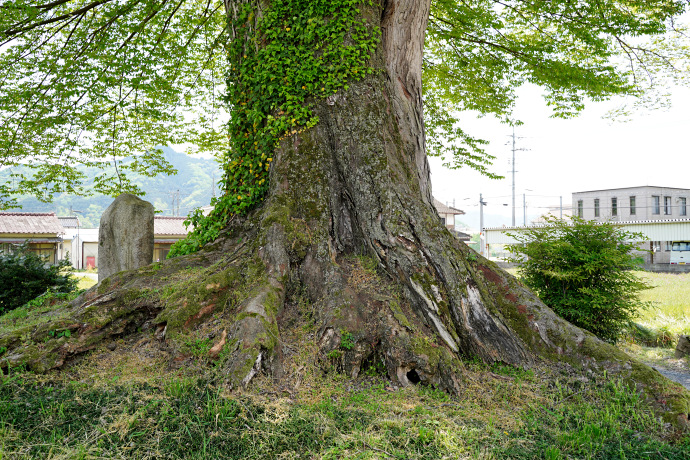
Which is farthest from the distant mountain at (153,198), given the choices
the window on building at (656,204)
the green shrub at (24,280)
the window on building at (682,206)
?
the green shrub at (24,280)

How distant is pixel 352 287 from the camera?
4.24 m

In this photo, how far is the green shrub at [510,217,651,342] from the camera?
6.49 m

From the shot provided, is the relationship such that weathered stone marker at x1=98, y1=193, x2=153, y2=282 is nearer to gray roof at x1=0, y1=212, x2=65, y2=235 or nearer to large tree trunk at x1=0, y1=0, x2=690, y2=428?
large tree trunk at x1=0, y1=0, x2=690, y2=428

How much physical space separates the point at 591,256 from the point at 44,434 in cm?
707

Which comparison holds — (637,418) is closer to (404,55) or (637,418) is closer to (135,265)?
(404,55)

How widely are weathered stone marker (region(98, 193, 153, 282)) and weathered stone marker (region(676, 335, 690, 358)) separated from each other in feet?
30.6

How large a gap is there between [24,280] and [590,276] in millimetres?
10639

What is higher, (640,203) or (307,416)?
(640,203)

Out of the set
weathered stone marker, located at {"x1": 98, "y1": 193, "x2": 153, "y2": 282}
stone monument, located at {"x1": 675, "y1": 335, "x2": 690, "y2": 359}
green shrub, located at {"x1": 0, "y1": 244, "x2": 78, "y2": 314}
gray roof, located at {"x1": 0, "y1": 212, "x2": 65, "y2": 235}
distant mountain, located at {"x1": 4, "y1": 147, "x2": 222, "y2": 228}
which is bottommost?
stone monument, located at {"x1": 675, "y1": 335, "x2": 690, "y2": 359}

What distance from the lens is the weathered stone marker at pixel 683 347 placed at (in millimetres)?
6852

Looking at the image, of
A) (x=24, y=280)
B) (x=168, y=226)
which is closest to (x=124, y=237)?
(x=24, y=280)

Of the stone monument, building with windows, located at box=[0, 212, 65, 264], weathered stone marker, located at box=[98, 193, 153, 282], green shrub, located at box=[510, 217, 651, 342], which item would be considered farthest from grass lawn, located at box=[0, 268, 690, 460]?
building with windows, located at box=[0, 212, 65, 264]

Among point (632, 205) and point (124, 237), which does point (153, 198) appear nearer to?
point (632, 205)

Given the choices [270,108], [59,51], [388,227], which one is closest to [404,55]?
[270,108]
